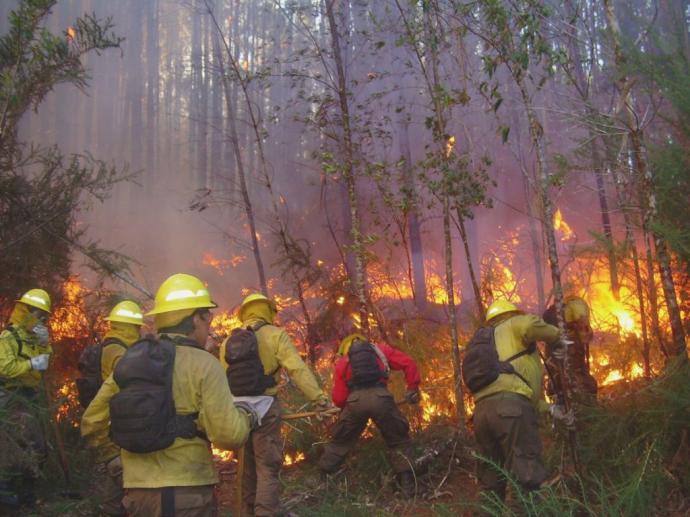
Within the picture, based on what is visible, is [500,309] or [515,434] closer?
[515,434]

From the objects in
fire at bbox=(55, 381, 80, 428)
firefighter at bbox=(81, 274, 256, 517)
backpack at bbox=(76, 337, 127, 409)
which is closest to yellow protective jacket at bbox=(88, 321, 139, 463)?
backpack at bbox=(76, 337, 127, 409)

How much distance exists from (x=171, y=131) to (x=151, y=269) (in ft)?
12.4

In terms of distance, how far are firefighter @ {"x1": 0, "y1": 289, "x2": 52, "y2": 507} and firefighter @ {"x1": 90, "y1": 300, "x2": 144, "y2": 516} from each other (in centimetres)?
54

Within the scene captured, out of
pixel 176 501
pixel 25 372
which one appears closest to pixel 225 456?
pixel 25 372

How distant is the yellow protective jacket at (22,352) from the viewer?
507 centimetres

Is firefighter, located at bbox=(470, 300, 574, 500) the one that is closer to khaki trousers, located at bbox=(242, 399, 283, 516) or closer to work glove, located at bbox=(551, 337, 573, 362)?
work glove, located at bbox=(551, 337, 573, 362)

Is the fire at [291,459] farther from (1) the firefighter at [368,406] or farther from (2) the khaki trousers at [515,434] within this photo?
(2) the khaki trousers at [515,434]

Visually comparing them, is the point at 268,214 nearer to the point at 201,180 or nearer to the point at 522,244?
the point at 201,180

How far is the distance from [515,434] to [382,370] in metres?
1.76

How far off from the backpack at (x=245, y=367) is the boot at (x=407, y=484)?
5.83 ft

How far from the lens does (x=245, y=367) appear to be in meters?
5.02

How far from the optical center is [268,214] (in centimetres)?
1380

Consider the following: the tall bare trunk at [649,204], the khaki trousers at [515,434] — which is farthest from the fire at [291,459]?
the tall bare trunk at [649,204]

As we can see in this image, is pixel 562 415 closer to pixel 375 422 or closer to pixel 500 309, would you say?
pixel 500 309
